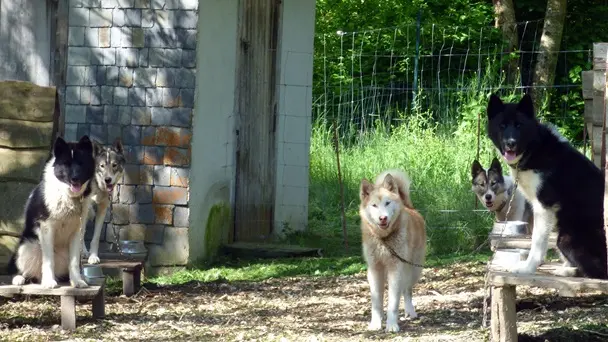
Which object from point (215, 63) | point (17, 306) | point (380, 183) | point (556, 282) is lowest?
point (17, 306)

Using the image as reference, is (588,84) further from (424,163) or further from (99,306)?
(424,163)

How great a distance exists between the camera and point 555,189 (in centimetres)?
666

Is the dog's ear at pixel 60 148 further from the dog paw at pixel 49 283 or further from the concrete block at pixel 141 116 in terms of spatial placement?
the concrete block at pixel 141 116

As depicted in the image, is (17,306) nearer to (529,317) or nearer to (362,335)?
(362,335)

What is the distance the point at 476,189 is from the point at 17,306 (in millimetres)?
5116

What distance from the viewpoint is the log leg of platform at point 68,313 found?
25.6ft

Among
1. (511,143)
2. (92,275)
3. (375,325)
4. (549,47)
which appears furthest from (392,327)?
(549,47)

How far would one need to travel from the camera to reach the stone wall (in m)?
11.1

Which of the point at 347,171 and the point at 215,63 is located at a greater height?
the point at 215,63

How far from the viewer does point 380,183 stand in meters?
7.91

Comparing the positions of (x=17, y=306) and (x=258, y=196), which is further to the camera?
(x=258, y=196)

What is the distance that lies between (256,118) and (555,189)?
6908mm

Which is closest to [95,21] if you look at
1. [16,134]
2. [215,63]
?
[215,63]

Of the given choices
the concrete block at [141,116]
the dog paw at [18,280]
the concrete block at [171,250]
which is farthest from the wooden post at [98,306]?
the concrete block at [141,116]
